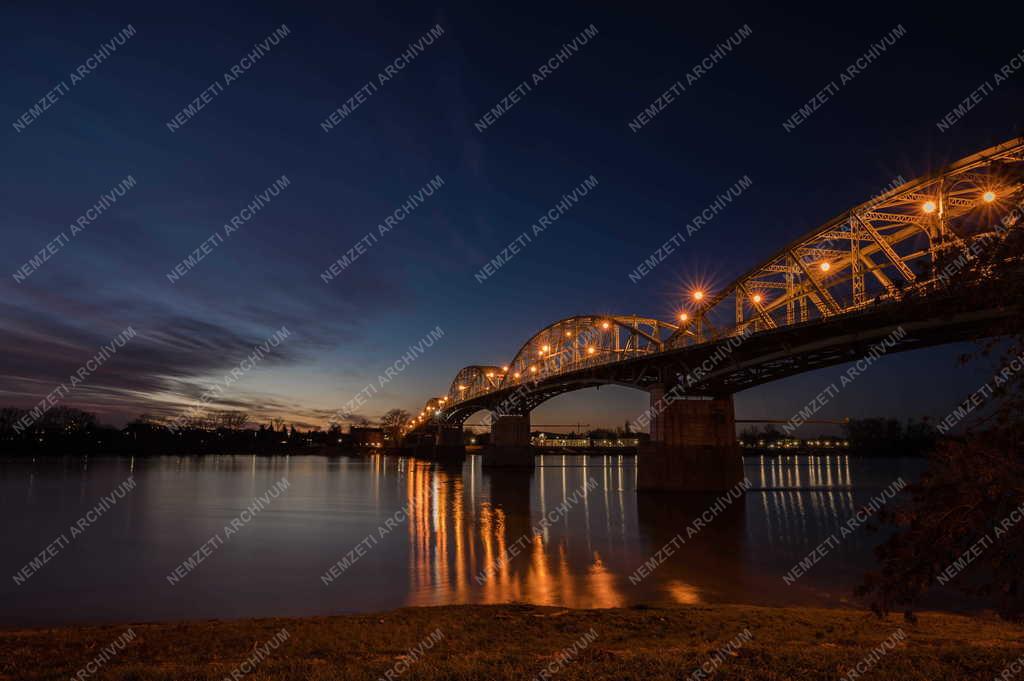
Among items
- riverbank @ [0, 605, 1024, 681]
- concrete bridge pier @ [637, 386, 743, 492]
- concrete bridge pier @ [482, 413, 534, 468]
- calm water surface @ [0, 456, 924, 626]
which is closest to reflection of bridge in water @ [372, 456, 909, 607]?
calm water surface @ [0, 456, 924, 626]

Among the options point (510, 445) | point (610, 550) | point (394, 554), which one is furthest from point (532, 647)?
point (510, 445)

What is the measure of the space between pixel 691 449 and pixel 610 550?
22.9 metres

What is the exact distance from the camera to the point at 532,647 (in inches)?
358

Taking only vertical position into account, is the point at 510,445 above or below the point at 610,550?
above

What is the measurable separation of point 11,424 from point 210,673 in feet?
468

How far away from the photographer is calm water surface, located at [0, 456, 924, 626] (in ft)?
53.0

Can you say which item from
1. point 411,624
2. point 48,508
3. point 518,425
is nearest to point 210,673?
point 411,624

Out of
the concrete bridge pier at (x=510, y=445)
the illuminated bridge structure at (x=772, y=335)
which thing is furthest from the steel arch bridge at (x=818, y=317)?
the concrete bridge pier at (x=510, y=445)

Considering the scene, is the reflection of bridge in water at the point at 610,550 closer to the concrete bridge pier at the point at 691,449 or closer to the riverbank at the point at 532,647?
the concrete bridge pier at the point at 691,449

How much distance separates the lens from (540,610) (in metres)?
12.3

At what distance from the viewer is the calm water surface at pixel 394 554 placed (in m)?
16.2

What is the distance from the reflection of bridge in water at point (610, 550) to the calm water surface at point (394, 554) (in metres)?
0.09

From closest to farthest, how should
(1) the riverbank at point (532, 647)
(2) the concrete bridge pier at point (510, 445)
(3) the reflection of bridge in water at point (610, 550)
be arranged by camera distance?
(1) the riverbank at point (532, 647)
(3) the reflection of bridge in water at point (610, 550)
(2) the concrete bridge pier at point (510, 445)

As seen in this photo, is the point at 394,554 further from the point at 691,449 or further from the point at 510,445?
the point at 510,445
